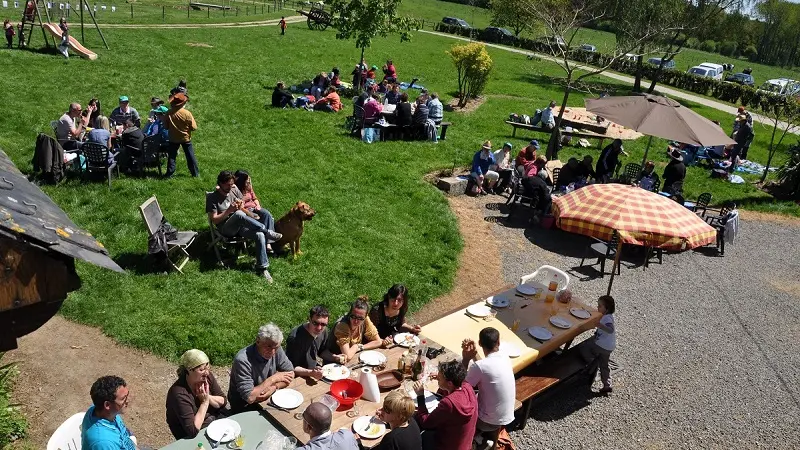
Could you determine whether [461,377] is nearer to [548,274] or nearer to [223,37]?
[548,274]

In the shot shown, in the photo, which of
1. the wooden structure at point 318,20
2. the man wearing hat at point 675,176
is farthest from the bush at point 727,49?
the man wearing hat at point 675,176

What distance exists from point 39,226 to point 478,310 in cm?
594

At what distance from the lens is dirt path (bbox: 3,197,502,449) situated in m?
6.16

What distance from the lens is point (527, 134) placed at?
20875 millimetres

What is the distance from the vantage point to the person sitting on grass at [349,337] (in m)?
Answer: 6.54

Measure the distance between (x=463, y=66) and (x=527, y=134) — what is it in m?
→ 4.42

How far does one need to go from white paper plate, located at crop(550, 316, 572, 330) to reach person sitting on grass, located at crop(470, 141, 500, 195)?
22.6 ft

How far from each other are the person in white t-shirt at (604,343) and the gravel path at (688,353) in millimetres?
338

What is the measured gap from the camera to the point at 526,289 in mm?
8422

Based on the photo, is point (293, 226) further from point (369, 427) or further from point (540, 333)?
point (369, 427)

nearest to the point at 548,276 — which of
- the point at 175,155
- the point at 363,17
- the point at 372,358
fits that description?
the point at 372,358

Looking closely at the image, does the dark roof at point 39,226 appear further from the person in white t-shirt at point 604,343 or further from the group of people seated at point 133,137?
the group of people seated at point 133,137

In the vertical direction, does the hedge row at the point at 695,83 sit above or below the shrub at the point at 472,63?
above

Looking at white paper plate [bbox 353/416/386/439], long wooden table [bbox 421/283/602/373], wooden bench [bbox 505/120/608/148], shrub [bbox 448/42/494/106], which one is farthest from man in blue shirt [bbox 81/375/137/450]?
shrub [bbox 448/42/494/106]
